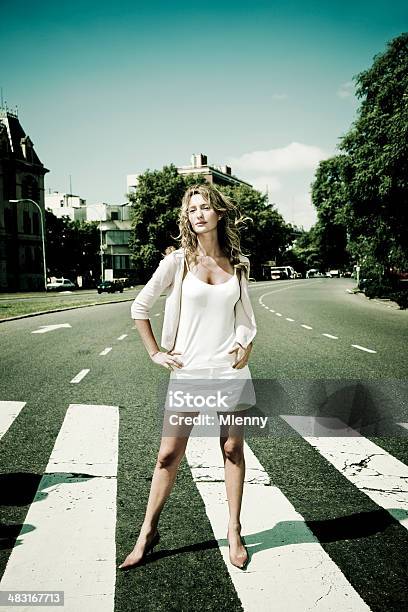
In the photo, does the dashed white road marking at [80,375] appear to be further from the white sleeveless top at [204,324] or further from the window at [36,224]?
the window at [36,224]

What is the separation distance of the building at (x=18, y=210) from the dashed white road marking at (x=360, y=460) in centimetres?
6404

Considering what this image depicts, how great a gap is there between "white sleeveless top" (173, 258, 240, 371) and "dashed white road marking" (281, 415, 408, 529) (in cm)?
180

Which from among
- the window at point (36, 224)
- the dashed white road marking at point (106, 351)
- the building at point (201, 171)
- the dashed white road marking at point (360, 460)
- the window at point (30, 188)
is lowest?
the dashed white road marking at point (106, 351)

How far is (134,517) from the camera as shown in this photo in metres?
4.27

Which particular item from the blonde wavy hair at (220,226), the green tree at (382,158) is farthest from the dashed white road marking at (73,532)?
the green tree at (382,158)

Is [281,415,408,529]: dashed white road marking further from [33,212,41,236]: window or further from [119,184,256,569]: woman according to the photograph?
[33,212,41,236]: window

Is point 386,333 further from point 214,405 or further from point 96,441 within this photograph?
point 214,405

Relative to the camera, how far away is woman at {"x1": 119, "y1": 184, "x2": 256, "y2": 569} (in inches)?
138

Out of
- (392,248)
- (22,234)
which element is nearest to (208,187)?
(392,248)

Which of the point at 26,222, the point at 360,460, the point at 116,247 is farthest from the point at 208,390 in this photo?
the point at 116,247

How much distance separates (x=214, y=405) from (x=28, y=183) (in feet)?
246

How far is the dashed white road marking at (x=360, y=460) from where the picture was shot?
4.62 m

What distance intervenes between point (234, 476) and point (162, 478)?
1.37 ft

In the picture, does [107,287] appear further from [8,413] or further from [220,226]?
[220,226]
